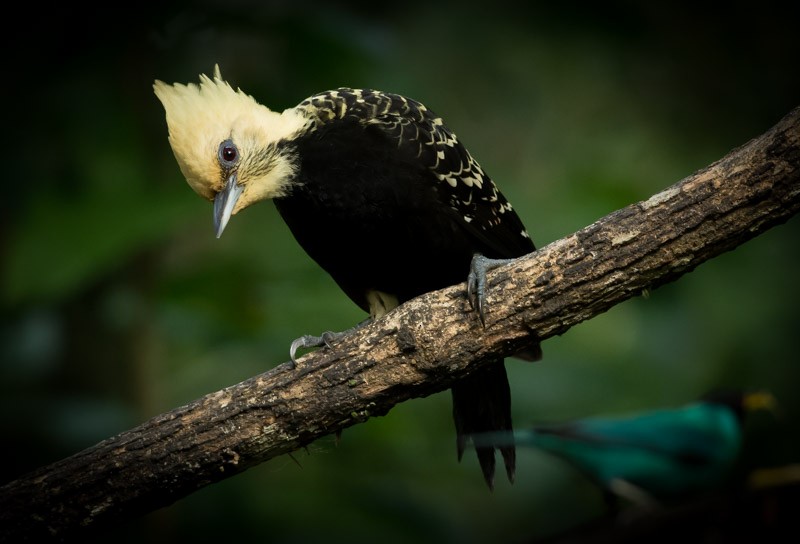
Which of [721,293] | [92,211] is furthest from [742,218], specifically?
[721,293]

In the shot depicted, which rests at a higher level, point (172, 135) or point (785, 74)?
point (785, 74)

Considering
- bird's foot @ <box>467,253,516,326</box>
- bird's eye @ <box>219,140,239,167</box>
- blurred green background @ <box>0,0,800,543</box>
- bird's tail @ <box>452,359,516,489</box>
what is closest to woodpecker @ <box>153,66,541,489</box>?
bird's eye @ <box>219,140,239,167</box>

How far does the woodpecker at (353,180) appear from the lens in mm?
3246

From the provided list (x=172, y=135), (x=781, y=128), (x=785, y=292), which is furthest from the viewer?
(x=785, y=292)

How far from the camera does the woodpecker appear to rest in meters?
3.25

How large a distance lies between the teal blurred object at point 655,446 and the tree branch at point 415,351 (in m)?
1.43

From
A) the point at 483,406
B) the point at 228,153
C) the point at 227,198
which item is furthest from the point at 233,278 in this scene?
the point at 483,406

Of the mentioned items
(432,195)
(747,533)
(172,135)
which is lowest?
(747,533)

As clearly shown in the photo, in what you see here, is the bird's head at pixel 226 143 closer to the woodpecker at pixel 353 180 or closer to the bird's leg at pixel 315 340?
the woodpecker at pixel 353 180

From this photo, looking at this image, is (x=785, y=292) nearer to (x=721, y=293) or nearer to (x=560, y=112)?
(x=721, y=293)

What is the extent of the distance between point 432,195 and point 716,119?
3020mm

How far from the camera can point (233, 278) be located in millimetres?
3850

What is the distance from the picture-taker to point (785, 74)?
5477 mm

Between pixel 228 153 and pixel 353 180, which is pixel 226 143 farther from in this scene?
pixel 353 180
